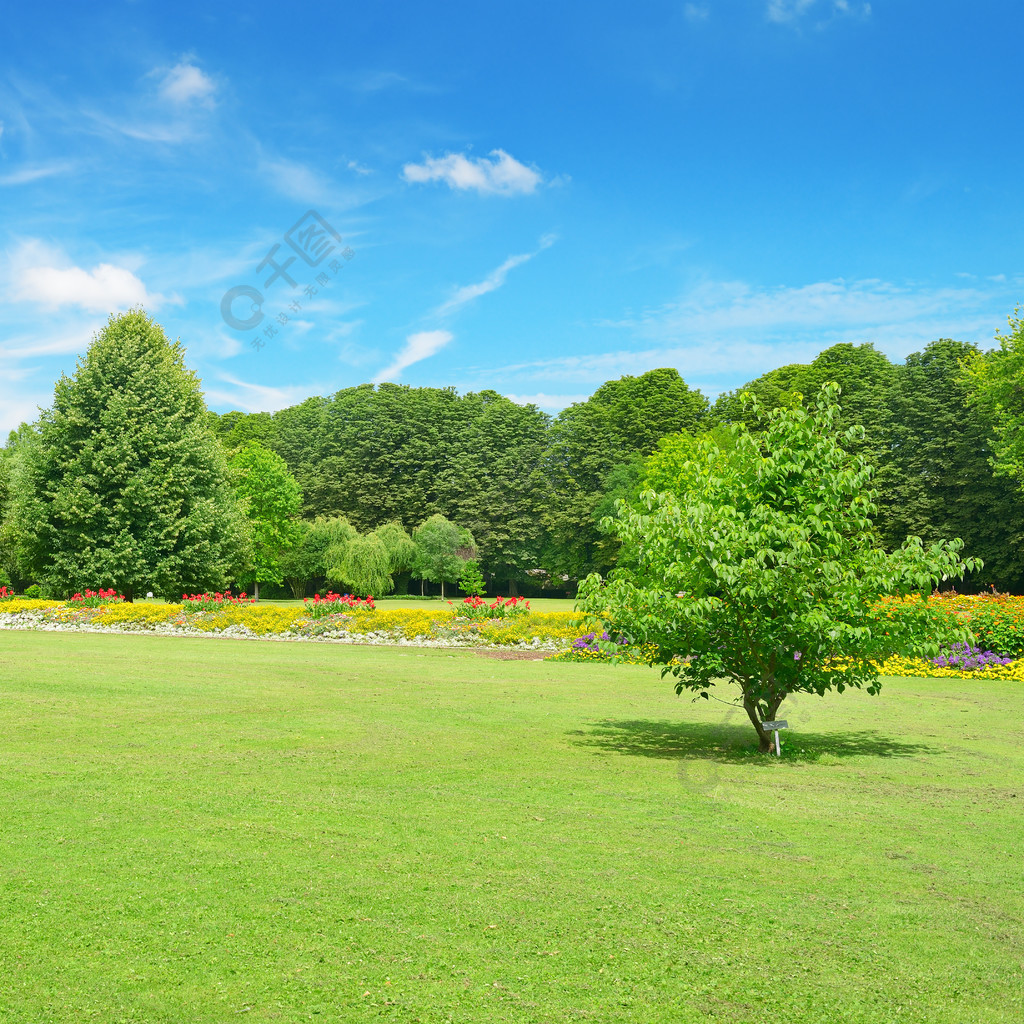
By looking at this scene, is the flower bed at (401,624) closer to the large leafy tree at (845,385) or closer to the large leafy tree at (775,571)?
the large leafy tree at (775,571)

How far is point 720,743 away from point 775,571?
8.57 ft

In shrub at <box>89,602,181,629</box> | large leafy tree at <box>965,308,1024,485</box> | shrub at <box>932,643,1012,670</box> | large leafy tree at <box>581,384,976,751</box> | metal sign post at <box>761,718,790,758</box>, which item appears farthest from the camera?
large leafy tree at <box>965,308,1024,485</box>

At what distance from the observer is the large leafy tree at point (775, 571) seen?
7934 mm

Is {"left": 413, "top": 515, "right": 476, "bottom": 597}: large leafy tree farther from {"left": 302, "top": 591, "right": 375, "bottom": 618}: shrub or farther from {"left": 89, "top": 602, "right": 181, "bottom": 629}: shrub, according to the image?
{"left": 302, "top": 591, "right": 375, "bottom": 618}: shrub

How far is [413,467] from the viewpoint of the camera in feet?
231

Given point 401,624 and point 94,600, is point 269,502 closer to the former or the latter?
point 94,600

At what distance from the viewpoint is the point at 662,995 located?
11.5 ft

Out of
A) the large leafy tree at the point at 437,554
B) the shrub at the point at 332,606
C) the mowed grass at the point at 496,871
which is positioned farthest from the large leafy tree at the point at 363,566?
the mowed grass at the point at 496,871

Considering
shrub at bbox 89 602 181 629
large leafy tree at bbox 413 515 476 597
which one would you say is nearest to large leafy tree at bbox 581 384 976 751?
shrub at bbox 89 602 181 629

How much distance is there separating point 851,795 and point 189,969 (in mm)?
5403

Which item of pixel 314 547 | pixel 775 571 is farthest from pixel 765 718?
pixel 314 547

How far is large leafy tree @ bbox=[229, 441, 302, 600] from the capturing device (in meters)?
55.3

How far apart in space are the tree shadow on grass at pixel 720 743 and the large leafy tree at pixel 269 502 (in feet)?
155

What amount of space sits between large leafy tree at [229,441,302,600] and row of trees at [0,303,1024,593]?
143mm
